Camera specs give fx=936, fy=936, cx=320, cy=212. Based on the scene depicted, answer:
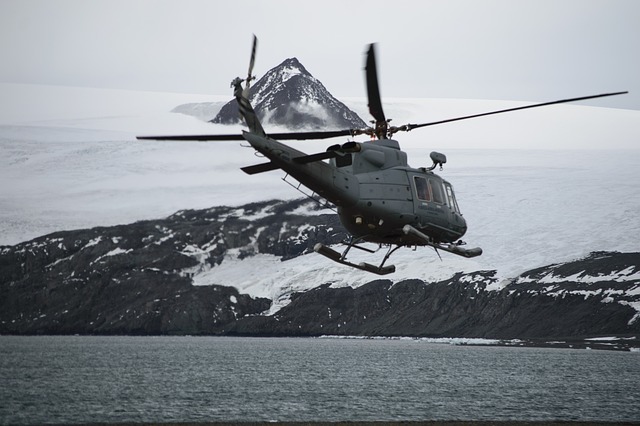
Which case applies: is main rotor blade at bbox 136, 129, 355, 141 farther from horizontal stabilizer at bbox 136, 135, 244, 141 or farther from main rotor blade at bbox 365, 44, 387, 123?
main rotor blade at bbox 365, 44, 387, 123

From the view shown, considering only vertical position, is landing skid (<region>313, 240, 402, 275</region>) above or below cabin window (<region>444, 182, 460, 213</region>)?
below

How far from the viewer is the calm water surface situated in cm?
8612

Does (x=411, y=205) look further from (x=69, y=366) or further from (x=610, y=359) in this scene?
(x=610, y=359)

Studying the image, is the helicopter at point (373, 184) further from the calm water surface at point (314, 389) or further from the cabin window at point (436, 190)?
the calm water surface at point (314, 389)

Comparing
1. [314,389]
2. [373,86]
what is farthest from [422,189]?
[314,389]

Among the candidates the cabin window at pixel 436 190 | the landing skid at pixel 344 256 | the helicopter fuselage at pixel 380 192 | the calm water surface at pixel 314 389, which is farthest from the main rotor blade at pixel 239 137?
the calm water surface at pixel 314 389

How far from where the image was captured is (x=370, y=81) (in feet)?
124

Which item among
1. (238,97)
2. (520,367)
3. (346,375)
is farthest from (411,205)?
(520,367)

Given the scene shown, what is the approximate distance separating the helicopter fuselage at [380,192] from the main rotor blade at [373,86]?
5.71 ft

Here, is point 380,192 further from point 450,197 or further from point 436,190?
point 450,197

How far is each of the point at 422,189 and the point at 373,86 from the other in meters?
6.38

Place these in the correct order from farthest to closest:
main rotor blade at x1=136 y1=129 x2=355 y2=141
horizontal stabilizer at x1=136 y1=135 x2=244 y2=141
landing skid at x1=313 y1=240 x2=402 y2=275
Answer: landing skid at x1=313 y1=240 x2=402 y2=275
main rotor blade at x1=136 y1=129 x2=355 y2=141
horizontal stabilizer at x1=136 y1=135 x2=244 y2=141

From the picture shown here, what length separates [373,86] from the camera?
125ft

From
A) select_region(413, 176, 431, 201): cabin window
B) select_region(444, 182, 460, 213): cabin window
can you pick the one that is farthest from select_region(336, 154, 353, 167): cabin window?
select_region(444, 182, 460, 213): cabin window
